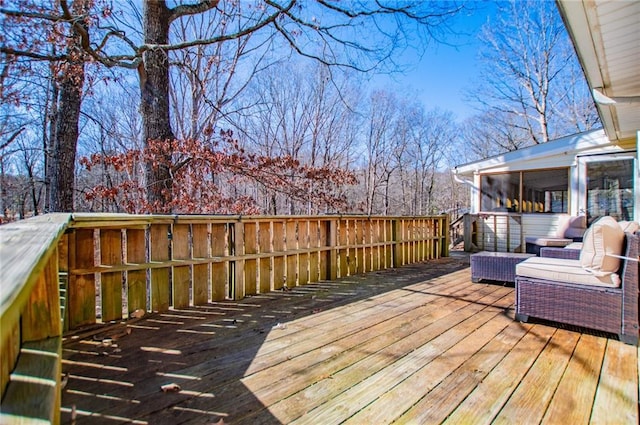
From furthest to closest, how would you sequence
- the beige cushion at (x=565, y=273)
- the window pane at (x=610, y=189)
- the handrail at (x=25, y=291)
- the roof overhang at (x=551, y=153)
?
the roof overhang at (x=551, y=153) → the window pane at (x=610, y=189) → the beige cushion at (x=565, y=273) → the handrail at (x=25, y=291)

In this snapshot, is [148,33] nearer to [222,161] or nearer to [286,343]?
[222,161]

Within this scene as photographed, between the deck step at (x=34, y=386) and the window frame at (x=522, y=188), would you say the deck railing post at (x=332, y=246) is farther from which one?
the window frame at (x=522, y=188)

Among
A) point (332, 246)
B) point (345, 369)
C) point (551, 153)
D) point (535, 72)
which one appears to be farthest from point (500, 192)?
point (535, 72)

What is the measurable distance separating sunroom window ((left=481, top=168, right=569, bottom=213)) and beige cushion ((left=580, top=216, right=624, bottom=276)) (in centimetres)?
564

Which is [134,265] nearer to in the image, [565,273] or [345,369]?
[345,369]

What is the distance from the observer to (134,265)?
307 centimetres

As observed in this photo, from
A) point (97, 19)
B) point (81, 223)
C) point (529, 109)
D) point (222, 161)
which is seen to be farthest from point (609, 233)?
point (529, 109)

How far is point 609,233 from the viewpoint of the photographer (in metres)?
2.75

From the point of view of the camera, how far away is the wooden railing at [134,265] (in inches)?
38.4

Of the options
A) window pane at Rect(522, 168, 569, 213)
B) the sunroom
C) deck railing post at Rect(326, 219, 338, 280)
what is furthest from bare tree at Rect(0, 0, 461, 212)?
window pane at Rect(522, 168, 569, 213)

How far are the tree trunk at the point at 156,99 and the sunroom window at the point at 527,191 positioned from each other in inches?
301

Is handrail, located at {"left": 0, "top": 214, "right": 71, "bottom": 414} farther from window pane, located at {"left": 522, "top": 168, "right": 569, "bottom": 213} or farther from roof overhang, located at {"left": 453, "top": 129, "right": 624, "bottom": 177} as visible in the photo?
window pane, located at {"left": 522, "top": 168, "right": 569, "bottom": 213}

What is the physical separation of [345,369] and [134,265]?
219 centimetres

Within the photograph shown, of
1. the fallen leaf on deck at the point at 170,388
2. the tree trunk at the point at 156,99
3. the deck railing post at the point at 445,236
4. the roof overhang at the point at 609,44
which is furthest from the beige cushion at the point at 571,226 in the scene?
the tree trunk at the point at 156,99
